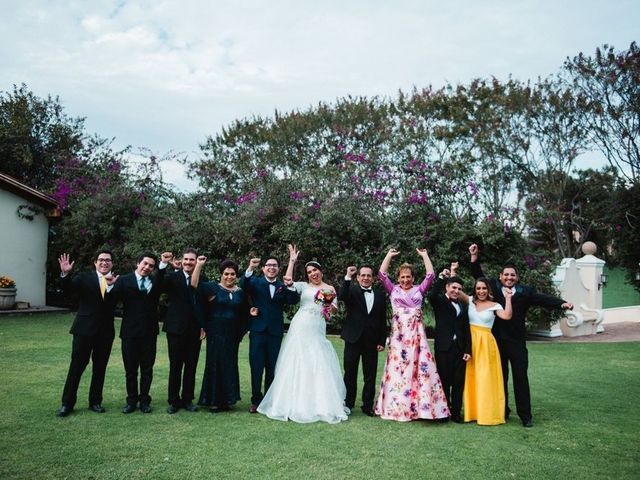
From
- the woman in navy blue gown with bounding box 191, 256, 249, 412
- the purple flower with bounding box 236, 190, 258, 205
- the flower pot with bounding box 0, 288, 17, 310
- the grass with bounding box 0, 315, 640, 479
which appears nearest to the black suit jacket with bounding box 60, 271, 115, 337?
the grass with bounding box 0, 315, 640, 479

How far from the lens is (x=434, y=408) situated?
6328mm

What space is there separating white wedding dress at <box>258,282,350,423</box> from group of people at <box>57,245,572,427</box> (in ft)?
0.04

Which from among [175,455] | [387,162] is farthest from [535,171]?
[175,455]

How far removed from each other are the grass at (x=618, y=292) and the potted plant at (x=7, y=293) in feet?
94.6

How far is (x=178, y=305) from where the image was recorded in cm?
665

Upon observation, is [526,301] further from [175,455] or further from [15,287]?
[15,287]

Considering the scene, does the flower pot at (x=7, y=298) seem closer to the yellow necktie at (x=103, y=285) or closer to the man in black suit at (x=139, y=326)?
the yellow necktie at (x=103, y=285)

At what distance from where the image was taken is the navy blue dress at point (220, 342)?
665 centimetres

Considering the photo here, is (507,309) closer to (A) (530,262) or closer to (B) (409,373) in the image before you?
(B) (409,373)

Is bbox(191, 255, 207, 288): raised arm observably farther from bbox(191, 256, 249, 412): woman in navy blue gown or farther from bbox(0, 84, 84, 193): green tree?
bbox(0, 84, 84, 193): green tree

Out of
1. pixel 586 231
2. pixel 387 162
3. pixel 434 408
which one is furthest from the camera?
pixel 586 231

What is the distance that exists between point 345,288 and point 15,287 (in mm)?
14384

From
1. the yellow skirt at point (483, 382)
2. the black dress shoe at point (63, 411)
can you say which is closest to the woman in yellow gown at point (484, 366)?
the yellow skirt at point (483, 382)

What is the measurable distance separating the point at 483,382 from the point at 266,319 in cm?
260
